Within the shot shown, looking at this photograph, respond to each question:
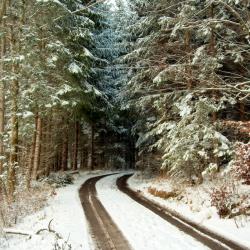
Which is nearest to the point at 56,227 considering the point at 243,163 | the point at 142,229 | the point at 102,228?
the point at 102,228

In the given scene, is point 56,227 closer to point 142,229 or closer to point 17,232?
point 17,232

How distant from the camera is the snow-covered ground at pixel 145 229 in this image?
10.6 metres

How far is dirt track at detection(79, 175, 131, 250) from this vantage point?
1087 centimetres

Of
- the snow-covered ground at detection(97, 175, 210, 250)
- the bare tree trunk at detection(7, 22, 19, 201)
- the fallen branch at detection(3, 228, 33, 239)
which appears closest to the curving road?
the snow-covered ground at detection(97, 175, 210, 250)

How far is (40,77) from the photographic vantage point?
19.5 metres

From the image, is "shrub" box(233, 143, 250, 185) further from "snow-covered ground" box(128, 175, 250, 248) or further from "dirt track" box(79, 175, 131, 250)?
"dirt track" box(79, 175, 131, 250)

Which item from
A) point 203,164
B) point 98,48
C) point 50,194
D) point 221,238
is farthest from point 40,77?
point 98,48

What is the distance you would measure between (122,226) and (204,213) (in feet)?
10.8

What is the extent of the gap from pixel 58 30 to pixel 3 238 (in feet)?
47.3

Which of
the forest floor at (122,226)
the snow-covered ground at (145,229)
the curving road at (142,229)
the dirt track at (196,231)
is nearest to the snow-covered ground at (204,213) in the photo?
the forest floor at (122,226)

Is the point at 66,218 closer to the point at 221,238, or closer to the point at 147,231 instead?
the point at 147,231

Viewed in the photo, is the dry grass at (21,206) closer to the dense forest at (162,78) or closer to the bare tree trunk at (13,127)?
the dense forest at (162,78)

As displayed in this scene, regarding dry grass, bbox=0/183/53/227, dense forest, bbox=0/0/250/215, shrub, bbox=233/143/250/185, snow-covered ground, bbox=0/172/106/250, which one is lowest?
snow-covered ground, bbox=0/172/106/250

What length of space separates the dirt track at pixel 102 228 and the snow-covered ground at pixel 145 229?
0.23 m
